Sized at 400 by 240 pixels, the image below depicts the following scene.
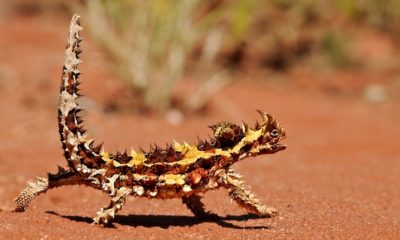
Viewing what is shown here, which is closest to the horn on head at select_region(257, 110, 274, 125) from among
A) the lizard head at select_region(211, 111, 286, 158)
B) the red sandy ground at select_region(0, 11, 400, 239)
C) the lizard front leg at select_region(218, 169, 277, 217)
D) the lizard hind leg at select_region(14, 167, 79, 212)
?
the lizard head at select_region(211, 111, 286, 158)

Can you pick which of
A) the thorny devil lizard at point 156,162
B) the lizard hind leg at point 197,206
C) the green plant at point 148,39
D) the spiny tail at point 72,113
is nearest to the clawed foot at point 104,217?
the thorny devil lizard at point 156,162

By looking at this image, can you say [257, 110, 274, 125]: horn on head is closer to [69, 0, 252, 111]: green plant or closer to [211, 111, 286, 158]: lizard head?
[211, 111, 286, 158]: lizard head

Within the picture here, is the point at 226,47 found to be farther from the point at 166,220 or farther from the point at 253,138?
the point at 253,138

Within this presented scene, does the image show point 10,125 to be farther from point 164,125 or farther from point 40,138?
point 164,125

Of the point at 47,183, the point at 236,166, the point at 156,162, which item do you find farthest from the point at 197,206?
the point at 236,166

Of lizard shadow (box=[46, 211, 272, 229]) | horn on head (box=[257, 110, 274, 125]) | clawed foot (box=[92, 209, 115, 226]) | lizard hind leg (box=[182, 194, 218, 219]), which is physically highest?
horn on head (box=[257, 110, 274, 125])

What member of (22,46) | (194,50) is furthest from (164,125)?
(22,46)
